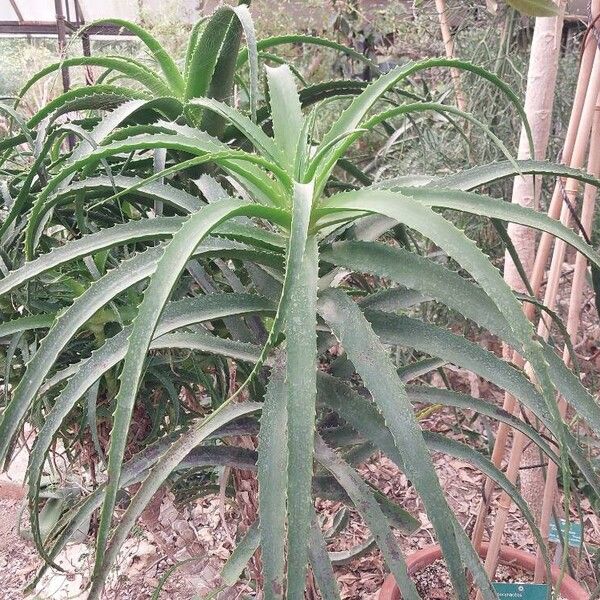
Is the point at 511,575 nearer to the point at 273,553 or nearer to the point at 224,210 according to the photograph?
the point at 273,553

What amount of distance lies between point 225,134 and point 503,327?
51 cm

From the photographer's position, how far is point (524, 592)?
2.75 ft

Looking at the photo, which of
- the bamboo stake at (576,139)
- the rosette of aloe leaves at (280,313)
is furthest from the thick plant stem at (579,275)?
the rosette of aloe leaves at (280,313)

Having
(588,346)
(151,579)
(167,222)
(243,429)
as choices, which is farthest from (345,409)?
(588,346)

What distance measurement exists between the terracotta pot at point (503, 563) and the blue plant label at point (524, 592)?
125mm

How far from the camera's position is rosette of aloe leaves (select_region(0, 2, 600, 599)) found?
428 millimetres

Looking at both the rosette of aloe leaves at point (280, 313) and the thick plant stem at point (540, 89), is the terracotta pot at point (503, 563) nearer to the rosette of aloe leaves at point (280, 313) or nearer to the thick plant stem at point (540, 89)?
the thick plant stem at point (540, 89)

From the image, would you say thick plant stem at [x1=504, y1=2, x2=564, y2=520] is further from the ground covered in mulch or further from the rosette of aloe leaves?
the ground covered in mulch

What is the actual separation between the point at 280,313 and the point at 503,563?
0.92m

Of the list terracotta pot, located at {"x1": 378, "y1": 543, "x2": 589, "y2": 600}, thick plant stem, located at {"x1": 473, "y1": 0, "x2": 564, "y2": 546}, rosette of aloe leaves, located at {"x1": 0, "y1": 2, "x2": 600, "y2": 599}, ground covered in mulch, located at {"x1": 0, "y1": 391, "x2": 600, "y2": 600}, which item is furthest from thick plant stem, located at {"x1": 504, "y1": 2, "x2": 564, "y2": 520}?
terracotta pot, located at {"x1": 378, "y1": 543, "x2": 589, "y2": 600}

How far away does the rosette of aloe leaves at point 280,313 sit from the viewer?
428mm

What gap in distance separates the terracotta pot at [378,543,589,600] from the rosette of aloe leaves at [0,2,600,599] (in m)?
0.37

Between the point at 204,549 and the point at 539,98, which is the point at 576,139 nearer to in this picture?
the point at 539,98

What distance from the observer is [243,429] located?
2.11 ft
